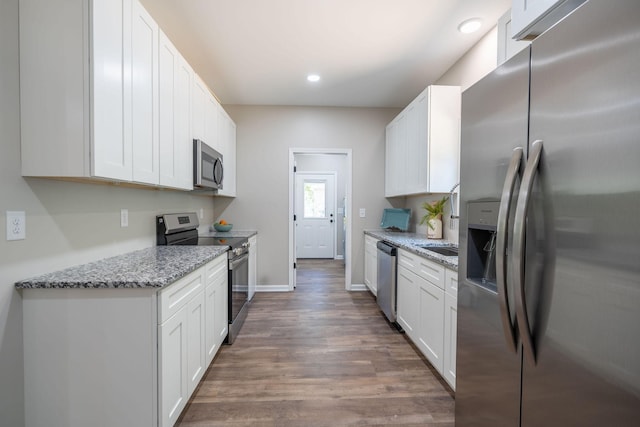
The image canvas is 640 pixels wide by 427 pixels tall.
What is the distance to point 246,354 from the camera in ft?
7.91

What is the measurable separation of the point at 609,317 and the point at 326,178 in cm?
622

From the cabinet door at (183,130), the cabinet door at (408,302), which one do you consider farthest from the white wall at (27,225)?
the cabinet door at (408,302)

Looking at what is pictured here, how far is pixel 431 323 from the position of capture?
83.0 inches

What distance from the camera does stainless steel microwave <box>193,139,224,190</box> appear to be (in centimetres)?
257

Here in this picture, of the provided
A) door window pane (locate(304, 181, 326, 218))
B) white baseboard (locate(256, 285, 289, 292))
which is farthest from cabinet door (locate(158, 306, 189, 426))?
door window pane (locate(304, 181, 326, 218))

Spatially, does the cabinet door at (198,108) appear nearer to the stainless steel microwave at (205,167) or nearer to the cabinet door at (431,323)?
the stainless steel microwave at (205,167)

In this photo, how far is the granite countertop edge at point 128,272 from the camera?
4.25 feet

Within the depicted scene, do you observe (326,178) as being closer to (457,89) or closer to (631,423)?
(457,89)

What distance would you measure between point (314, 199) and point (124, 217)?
4.97m

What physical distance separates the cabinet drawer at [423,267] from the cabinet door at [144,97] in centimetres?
198

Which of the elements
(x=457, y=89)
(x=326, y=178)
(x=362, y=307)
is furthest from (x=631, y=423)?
(x=326, y=178)

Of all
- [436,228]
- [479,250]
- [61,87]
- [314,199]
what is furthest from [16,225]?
[314,199]

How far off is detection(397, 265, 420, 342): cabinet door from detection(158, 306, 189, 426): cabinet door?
1.73 m

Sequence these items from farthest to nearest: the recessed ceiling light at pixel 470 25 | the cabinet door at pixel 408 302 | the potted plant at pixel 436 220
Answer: the potted plant at pixel 436 220 < the cabinet door at pixel 408 302 < the recessed ceiling light at pixel 470 25
